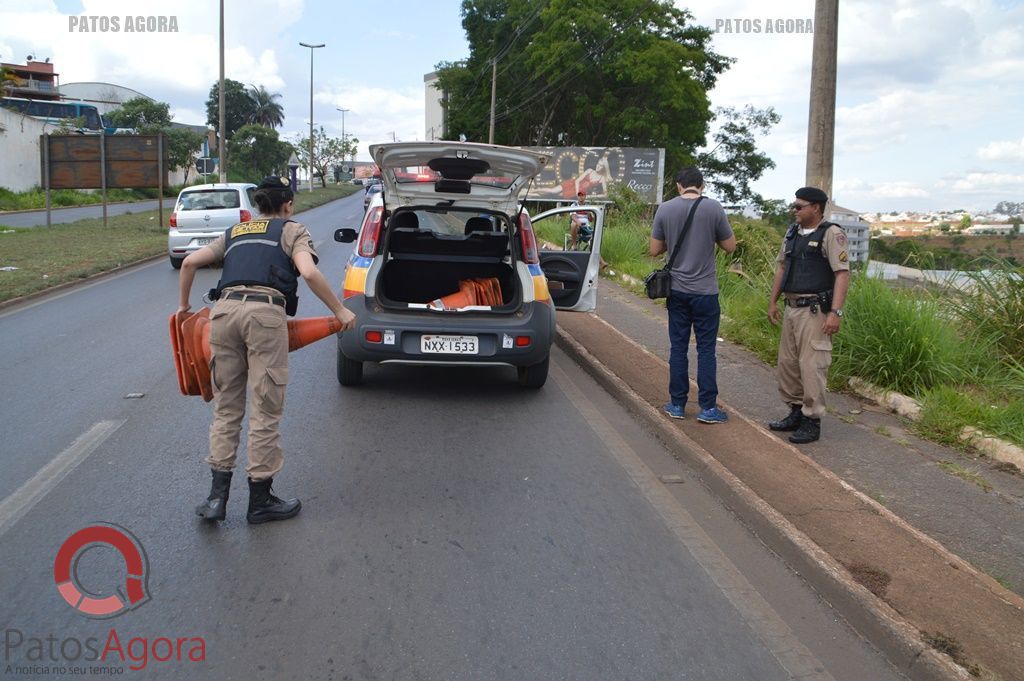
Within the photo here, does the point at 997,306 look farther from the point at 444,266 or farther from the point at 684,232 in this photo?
the point at 444,266

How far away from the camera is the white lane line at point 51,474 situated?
14.2 ft

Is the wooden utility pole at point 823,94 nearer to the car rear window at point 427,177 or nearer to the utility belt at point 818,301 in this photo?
the utility belt at point 818,301

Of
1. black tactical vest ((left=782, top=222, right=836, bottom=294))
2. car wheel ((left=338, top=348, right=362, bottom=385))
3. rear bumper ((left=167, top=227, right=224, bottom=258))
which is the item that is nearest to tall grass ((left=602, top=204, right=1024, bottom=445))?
black tactical vest ((left=782, top=222, right=836, bottom=294))

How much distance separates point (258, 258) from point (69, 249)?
17.3m

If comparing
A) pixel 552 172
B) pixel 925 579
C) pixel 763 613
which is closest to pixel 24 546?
pixel 763 613

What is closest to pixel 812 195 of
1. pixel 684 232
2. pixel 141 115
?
pixel 684 232

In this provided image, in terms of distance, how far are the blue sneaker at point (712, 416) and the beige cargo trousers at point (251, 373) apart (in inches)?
124

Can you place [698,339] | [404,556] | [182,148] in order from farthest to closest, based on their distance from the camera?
[182,148] < [698,339] < [404,556]

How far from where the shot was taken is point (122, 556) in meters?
3.89

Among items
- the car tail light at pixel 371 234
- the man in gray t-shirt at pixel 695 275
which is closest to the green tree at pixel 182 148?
the car tail light at pixel 371 234

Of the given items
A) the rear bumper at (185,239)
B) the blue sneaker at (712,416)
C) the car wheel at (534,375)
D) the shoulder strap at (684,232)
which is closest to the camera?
the shoulder strap at (684,232)

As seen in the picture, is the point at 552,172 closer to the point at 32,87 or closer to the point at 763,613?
the point at 763,613

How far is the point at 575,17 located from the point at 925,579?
37.7 meters

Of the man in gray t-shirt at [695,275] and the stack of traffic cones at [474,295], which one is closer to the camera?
the man in gray t-shirt at [695,275]
